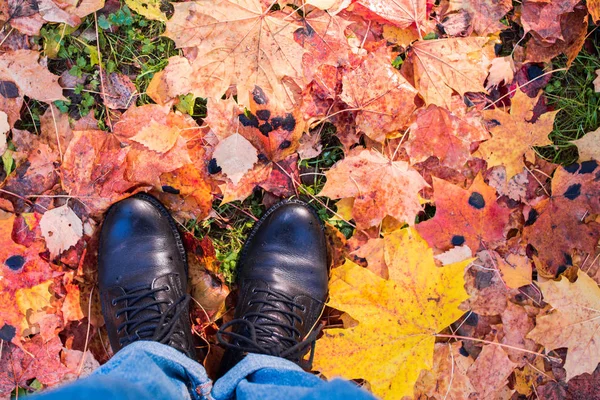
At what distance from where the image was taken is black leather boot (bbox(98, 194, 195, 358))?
59.8 inches

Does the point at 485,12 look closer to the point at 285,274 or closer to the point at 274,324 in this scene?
the point at 285,274

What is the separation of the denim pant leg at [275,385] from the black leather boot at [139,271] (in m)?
0.38

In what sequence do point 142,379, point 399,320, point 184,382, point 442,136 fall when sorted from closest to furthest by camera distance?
point 142,379
point 184,382
point 399,320
point 442,136

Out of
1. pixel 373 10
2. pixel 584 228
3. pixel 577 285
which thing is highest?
pixel 373 10

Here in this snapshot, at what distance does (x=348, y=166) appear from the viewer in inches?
59.3

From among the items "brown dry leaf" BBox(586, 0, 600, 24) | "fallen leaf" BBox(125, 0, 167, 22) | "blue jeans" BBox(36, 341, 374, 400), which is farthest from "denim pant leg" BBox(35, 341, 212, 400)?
"brown dry leaf" BBox(586, 0, 600, 24)

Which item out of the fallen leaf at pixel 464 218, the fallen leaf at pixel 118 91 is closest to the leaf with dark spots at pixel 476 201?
the fallen leaf at pixel 464 218

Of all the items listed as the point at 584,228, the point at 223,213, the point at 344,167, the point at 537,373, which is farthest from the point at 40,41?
the point at 537,373

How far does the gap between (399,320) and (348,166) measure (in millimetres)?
482

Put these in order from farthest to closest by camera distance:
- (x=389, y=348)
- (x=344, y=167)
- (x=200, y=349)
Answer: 1. (x=200, y=349)
2. (x=344, y=167)
3. (x=389, y=348)

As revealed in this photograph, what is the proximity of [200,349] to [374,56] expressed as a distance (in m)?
1.10

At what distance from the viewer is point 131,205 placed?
1.55 metres

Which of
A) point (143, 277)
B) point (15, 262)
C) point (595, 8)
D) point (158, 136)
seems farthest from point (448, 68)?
point (15, 262)

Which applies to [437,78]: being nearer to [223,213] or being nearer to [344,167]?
[344,167]
